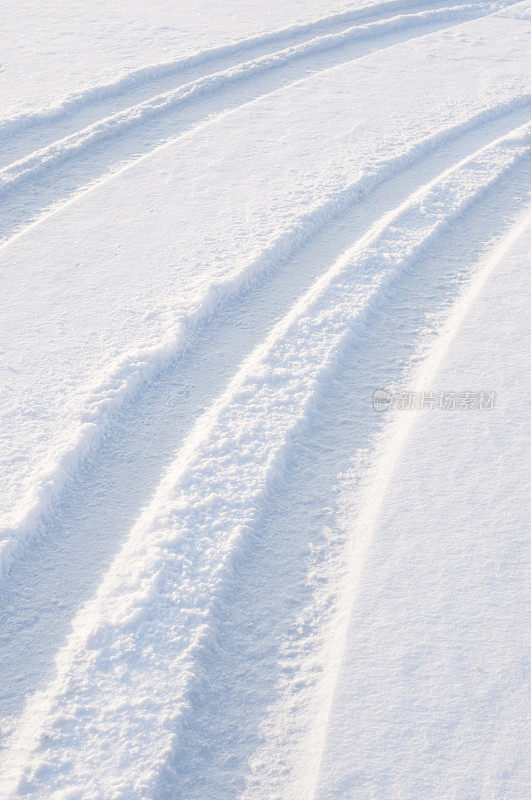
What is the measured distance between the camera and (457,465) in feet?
9.46

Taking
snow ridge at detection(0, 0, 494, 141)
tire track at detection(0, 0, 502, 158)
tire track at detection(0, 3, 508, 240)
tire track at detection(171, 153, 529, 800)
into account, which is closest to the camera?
tire track at detection(171, 153, 529, 800)

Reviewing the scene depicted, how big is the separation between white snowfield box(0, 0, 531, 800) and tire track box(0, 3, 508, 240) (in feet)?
0.12

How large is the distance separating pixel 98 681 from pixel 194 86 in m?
5.66

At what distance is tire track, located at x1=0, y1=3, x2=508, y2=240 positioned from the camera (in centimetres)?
495

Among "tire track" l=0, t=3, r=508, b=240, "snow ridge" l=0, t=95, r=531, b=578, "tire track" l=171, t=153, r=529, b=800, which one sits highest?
"tire track" l=0, t=3, r=508, b=240

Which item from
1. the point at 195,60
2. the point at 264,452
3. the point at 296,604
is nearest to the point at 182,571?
the point at 296,604

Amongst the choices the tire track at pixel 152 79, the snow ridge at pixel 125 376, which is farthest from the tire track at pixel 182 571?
the tire track at pixel 152 79

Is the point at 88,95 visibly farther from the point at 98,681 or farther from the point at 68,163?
the point at 98,681

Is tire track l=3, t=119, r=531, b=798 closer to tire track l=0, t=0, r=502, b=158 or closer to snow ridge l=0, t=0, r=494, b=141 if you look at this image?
tire track l=0, t=0, r=502, b=158

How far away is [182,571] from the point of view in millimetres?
2537

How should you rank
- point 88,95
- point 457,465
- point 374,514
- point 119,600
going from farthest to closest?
point 88,95 → point 457,465 → point 374,514 → point 119,600

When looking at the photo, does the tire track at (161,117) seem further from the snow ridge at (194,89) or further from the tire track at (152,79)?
the tire track at (152,79)

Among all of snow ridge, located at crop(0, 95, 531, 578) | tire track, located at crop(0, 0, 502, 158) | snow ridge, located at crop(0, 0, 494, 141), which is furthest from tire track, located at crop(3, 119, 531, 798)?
snow ridge, located at crop(0, 0, 494, 141)

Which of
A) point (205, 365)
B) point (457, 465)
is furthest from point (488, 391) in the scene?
point (205, 365)
